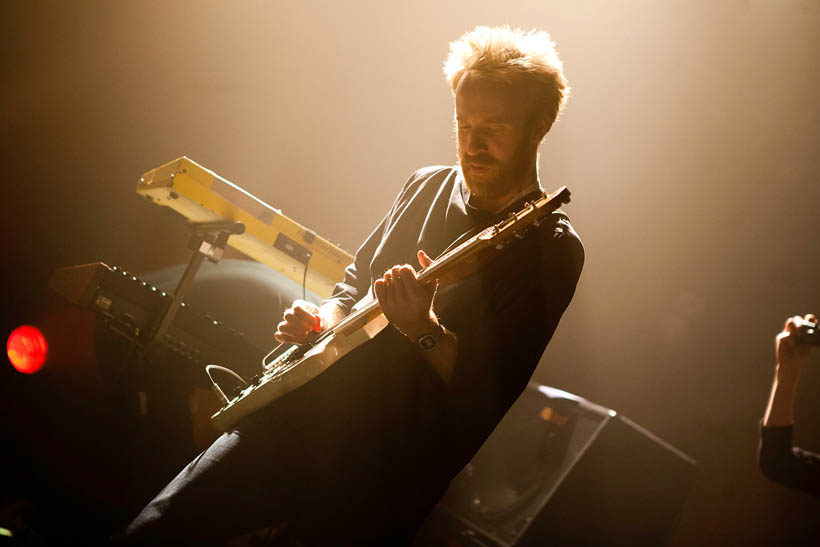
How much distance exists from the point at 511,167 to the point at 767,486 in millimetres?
3334

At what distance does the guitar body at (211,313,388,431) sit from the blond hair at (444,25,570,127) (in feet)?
2.50

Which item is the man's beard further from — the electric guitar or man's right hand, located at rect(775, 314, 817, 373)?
man's right hand, located at rect(775, 314, 817, 373)

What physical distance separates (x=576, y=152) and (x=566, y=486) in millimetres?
2432

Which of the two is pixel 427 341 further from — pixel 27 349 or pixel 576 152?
pixel 576 152

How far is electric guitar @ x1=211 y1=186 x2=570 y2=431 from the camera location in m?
1.22

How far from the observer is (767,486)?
345 centimetres

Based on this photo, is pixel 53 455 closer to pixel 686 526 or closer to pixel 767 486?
pixel 686 526

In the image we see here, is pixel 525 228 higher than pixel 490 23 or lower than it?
lower

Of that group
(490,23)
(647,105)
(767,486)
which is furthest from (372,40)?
(767,486)

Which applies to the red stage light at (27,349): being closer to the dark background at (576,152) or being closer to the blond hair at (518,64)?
the dark background at (576,152)

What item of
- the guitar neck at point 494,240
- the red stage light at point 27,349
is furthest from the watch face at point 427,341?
the red stage light at point 27,349

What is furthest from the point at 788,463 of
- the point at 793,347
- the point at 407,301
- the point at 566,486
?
the point at 407,301

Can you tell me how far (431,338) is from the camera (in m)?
1.15

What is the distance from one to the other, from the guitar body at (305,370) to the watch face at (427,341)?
19cm
